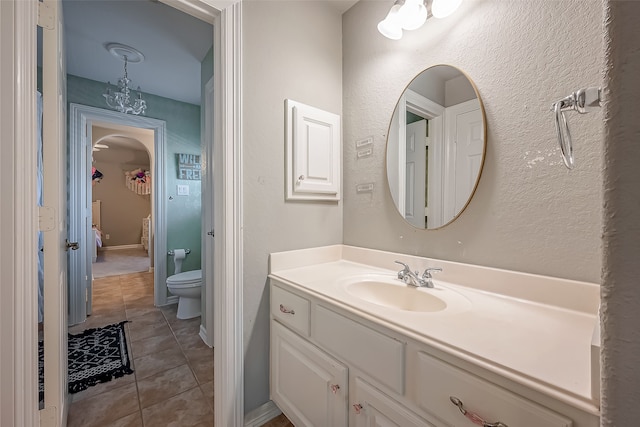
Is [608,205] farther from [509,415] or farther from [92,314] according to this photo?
[92,314]

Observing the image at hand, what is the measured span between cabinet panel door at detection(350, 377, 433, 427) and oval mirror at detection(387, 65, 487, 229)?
766 mm

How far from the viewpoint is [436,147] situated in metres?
1.30

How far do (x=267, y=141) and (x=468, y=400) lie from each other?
128cm

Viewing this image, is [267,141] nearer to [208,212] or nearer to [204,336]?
[208,212]

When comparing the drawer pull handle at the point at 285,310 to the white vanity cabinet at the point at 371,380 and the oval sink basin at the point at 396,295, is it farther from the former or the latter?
the oval sink basin at the point at 396,295

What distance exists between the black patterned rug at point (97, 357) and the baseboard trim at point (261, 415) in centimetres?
100

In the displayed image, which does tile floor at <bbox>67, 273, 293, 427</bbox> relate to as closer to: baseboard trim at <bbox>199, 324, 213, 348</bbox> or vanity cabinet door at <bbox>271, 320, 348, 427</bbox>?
baseboard trim at <bbox>199, 324, 213, 348</bbox>

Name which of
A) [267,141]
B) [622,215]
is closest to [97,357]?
[267,141]

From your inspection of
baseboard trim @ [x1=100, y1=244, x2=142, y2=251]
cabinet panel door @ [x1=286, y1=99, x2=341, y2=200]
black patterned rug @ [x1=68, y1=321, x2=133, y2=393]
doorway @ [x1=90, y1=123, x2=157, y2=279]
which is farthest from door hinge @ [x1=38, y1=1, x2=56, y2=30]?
baseboard trim @ [x1=100, y1=244, x2=142, y2=251]

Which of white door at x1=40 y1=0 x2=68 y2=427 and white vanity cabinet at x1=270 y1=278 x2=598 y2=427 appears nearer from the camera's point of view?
white vanity cabinet at x1=270 y1=278 x2=598 y2=427

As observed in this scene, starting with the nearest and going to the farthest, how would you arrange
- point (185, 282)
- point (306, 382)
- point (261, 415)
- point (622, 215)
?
1. point (622, 215)
2. point (306, 382)
3. point (261, 415)
4. point (185, 282)

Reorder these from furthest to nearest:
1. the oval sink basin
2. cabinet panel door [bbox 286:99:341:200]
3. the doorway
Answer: the doorway, cabinet panel door [bbox 286:99:341:200], the oval sink basin

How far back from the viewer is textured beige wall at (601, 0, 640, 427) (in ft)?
0.98

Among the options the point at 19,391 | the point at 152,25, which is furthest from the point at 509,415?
the point at 152,25
